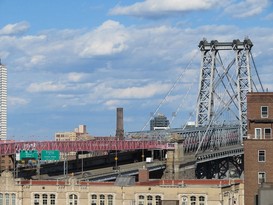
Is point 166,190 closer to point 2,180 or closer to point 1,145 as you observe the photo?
point 2,180

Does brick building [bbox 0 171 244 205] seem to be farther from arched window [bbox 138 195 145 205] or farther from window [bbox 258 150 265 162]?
window [bbox 258 150 265 162]

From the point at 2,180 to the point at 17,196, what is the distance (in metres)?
3.30

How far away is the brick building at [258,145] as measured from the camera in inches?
4264

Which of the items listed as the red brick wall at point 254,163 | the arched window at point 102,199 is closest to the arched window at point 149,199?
the arched window at point 102,199

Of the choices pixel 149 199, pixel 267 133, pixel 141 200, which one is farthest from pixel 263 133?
pixel 141 200

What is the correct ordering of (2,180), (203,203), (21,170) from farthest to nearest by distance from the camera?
(21,170) < (2,180) < (203,203)

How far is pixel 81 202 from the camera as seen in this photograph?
4690 inches

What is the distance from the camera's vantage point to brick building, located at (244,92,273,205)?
108312 mm

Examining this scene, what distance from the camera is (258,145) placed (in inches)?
4309

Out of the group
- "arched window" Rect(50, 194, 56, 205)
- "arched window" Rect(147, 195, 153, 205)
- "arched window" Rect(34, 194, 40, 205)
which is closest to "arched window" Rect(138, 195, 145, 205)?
"arched window" Rect(147, 195, 153, 205)

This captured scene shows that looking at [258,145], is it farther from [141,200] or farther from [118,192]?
[118,192]

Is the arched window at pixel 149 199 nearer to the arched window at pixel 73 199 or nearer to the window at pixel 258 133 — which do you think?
the arched window at pixel 73 199

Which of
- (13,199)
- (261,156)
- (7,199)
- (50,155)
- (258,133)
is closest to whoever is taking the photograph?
(261,156)

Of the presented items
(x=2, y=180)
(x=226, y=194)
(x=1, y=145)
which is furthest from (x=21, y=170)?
(x=226, y=194)
